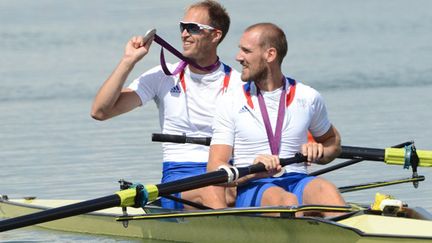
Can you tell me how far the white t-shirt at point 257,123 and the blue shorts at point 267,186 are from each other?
11cm

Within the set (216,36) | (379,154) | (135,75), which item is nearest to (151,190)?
(216,36)

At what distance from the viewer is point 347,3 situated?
42.4m

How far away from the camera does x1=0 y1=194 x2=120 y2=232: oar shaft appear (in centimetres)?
902

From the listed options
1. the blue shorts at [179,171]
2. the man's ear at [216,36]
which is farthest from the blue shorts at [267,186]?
the man's ear at [216,36]

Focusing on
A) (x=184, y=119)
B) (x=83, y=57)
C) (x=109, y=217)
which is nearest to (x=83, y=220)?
(x=109, y=217)

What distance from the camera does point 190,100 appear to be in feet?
36.0

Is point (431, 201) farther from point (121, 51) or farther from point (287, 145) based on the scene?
point (121, 51)

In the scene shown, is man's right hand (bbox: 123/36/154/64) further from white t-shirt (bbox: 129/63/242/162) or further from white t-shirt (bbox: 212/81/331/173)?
white t-shirt (bbox: 212/81/331/173)

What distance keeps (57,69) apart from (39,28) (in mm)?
9843

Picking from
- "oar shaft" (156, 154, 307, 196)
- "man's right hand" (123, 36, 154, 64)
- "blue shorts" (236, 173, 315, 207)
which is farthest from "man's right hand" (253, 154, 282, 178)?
"man's right hand" (123, 36, 154, 64)

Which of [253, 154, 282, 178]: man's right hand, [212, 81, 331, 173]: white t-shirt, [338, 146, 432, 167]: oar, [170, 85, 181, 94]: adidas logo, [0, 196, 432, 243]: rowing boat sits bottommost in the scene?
[0, 196, 432, 243]: rowing boat

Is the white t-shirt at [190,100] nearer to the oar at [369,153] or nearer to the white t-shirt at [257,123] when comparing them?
the oar at [369,153]

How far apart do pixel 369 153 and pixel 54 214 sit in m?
2.84

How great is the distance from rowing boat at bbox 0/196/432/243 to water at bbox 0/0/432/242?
3.53ft
